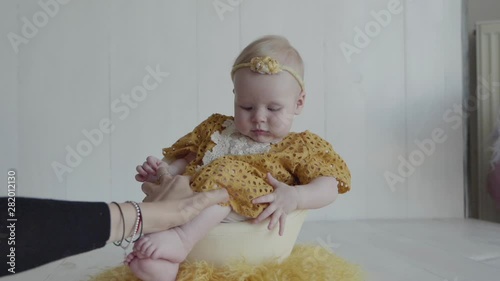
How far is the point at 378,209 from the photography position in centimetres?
247

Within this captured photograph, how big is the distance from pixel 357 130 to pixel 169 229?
156cm

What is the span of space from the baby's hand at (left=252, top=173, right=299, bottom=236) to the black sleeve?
0.39 m

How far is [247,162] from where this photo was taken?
121cm

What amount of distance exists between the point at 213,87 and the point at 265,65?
109cm

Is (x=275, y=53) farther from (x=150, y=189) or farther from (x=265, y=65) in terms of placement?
(x=150, y=189)

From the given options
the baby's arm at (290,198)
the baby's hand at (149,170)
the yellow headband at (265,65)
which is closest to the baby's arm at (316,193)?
the baby's arm at (290,198)

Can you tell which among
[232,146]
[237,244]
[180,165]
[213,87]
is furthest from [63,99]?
[237,244]

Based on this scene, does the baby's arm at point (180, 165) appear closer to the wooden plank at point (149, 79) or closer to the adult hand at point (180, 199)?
the adult hand at point (180, 199)

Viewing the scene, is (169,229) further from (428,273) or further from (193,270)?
(428,273)

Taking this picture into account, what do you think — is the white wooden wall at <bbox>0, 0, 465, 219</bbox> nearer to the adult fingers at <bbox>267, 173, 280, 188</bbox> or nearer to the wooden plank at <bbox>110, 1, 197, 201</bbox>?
the wooden plank at <bbox>110, 1, 197, 201</bbox>

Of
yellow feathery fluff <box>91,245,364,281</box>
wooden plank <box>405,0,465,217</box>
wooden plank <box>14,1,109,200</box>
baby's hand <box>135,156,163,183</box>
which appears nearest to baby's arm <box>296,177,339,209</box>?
yellow feathery fluff <box>91,245,364,281</box>

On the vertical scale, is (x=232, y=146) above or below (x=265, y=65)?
below

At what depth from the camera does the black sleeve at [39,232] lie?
80 centimetres

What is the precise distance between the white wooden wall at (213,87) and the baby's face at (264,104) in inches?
40.6
